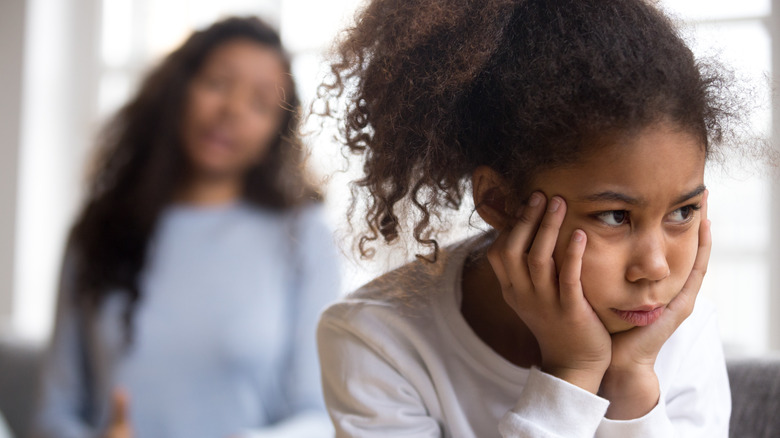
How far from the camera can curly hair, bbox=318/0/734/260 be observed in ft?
2.47

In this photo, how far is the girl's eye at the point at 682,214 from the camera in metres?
0.81

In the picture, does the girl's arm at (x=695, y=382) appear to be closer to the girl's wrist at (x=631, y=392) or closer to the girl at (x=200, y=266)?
the girl's wrist at (x=631, y=392)

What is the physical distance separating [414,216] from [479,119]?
0.16m

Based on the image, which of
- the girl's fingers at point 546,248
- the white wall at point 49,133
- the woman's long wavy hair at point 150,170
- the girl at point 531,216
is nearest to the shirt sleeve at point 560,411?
the girl at point 531,216

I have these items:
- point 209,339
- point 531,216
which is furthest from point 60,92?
point 531,216

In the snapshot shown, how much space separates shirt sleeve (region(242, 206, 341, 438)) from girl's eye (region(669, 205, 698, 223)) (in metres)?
0.86

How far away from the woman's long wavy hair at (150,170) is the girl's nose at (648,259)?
101 cm

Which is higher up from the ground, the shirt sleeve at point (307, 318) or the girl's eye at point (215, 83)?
the girl's eye at point (215, 83)

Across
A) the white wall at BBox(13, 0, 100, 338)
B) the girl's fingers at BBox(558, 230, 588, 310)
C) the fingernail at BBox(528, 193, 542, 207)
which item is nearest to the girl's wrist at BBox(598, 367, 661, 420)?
the girl's fingers at BBox(558, 230, 588, 310)

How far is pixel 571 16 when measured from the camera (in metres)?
0.78

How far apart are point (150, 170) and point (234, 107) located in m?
0.28

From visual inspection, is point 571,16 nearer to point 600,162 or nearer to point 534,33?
point 534,33

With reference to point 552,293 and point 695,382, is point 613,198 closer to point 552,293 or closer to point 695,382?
point 552,293

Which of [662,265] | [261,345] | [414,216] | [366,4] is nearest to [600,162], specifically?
[662,265]
